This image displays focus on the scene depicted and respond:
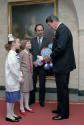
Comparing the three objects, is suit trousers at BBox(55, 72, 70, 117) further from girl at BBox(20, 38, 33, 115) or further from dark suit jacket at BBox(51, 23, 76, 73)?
girl at BBox(20, 38, 33, 115)

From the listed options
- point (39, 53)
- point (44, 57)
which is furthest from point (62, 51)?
point (39, 53)

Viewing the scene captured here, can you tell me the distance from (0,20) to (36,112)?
329 cm

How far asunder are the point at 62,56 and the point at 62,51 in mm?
116

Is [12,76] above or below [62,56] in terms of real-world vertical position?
below

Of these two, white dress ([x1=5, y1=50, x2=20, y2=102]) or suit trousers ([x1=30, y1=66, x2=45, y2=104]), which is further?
suit trousers ([x1=30, y1=66, x2=45, y2=104])

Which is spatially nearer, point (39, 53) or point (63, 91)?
point (63, 91)

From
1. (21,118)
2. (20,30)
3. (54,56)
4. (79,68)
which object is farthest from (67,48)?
(20,30)

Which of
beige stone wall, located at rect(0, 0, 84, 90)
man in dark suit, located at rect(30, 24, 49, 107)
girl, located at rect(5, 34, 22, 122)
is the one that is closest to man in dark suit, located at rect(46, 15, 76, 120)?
girl, located at rect(5, 34, 22, 122)

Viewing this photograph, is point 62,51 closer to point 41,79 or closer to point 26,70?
point 26,70

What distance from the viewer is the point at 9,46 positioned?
5.84 metres

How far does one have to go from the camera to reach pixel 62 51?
569 centimetres

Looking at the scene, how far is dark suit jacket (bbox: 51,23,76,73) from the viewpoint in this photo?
A: 223 inches

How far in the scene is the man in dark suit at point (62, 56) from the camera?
18.6 feet

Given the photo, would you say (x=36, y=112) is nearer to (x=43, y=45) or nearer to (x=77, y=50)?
(x=43, y=45)
